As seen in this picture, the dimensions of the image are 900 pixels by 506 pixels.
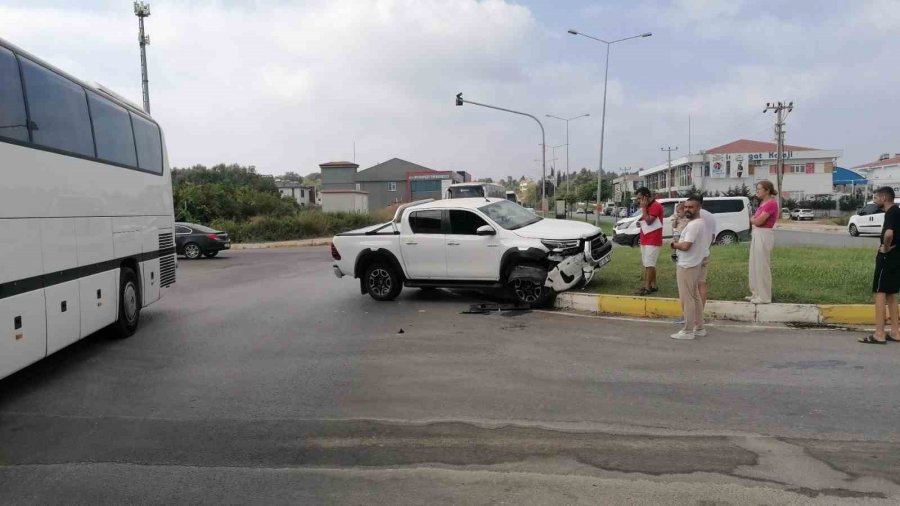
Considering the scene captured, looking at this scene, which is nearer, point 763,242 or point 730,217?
point 763,242

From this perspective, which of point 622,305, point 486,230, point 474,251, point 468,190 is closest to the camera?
point 622,305

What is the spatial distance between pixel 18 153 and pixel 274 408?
3501 mm

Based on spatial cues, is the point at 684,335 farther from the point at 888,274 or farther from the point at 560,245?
the point at 560,245

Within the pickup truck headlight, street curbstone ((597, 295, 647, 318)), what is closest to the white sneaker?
street curbstone ((597, 295, 647, 318))

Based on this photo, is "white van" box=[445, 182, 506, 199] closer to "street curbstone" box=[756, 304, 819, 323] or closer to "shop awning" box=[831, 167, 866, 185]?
"street curbstone" box=[756, 304, 819, 323]

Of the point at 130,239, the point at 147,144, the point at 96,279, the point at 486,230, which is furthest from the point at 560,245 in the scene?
the point at 147,144

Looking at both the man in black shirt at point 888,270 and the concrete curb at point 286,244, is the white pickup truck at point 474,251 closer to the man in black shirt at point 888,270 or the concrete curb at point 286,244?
the man in black shirt at point 888,270

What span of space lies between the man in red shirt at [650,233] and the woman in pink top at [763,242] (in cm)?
151

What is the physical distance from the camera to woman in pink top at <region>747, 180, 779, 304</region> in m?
8.35

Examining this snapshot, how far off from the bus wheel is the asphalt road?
0.89ft

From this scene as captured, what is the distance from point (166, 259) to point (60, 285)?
4.08m

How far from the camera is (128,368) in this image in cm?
709

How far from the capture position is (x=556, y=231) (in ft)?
33.7

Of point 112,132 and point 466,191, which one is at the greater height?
point 112,132
